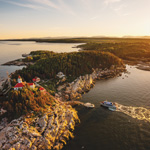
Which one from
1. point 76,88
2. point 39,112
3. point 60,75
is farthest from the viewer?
point 60,75

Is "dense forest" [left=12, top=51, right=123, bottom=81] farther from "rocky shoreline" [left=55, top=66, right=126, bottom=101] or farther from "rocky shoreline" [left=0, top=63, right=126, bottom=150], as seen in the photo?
"rocky shoreline" [left=0, top=63, right=126, bottom=150]

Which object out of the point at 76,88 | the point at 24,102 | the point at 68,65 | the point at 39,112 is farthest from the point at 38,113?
the point at 68,65

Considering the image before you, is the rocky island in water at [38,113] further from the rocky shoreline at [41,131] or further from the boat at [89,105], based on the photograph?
the boat at [89,105]

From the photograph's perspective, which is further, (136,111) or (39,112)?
(136,111)

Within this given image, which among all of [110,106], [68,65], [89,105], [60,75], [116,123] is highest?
[68,65]

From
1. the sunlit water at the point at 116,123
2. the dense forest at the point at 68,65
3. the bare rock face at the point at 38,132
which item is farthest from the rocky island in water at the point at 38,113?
the sunlit water at the point at 116,123

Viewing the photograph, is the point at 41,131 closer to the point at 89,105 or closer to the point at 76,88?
the point at 89,105

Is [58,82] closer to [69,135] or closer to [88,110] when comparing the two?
[88,110]
